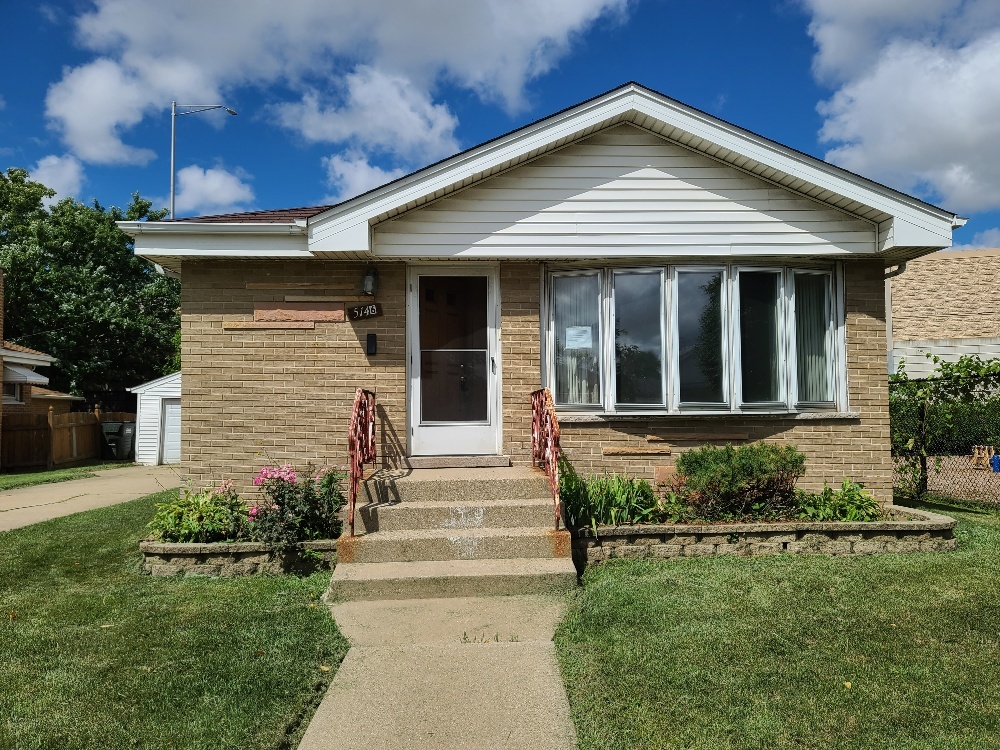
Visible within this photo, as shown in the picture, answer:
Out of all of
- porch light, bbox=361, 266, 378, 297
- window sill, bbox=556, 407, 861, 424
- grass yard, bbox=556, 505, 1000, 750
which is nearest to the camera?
grass yard, bbox=556, 505, 1000, 750

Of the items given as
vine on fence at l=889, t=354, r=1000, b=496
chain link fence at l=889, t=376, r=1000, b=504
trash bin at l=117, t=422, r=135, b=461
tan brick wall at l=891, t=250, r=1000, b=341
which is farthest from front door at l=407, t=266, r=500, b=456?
tan brick wall at l=891, t=250, r=1000, b=341

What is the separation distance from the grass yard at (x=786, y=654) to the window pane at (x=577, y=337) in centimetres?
207

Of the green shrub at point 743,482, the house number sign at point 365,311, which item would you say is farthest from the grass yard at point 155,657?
the green shrub at point 743,482

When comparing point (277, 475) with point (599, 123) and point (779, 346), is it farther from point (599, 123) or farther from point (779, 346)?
point (779, 346)

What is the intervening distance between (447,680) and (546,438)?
9.97ft

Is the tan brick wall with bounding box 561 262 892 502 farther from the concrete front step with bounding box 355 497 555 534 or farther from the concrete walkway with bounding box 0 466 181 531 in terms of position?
the concrete walkway with bounding box 0 466 181 531

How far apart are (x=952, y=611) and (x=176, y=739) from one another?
474cm

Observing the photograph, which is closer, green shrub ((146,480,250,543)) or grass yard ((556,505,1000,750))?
grass yard ((556,505,1000,750))

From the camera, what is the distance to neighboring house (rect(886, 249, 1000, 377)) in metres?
22.4

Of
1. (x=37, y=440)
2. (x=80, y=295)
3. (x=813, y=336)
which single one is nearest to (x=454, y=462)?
(x=813, y=336)

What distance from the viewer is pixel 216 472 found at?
7023 millimetres

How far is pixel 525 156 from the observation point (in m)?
6.94

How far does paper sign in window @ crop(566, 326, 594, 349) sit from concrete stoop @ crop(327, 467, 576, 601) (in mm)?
1603

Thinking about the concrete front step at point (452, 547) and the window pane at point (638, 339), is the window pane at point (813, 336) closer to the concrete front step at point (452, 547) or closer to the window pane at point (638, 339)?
the window pane at point (638, 339)
